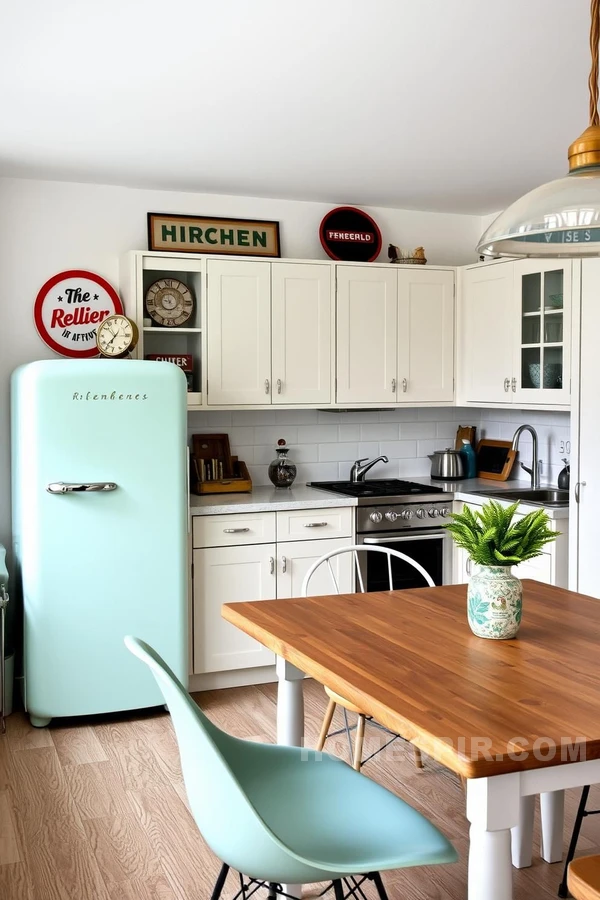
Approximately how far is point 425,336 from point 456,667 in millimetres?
3303

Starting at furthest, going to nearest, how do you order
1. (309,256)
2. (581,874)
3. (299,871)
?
Result: 1. (309,256)
2. (299,871)
3. (581,874)

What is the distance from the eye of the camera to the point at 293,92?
319 centimetres

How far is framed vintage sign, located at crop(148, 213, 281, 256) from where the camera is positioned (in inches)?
184

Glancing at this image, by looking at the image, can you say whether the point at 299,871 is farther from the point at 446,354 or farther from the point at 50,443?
the point at 446,354

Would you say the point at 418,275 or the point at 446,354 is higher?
the point at 418,275

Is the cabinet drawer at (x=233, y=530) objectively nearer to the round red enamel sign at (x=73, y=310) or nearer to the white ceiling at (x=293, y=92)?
the round red enamel sign at (x=73, y=310)

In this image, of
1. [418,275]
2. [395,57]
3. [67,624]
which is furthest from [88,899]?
[418,275]

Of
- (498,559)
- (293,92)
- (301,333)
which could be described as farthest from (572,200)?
(301,333)


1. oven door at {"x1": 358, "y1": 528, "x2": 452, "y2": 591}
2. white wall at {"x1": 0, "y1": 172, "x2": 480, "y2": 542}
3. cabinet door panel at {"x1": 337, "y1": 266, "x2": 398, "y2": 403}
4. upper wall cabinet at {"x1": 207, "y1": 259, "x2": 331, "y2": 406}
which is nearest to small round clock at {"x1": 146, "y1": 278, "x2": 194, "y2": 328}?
upper wall cabinet at {"x1": 207, "y1": 259, "x2": 331, "y2": 406}

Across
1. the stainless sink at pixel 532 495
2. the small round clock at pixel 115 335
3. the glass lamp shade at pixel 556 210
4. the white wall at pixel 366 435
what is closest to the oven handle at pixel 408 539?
the stainless sink at pixel 532 495

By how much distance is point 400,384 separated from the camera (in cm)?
506

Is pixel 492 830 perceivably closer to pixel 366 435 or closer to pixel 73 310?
pixel 73 310

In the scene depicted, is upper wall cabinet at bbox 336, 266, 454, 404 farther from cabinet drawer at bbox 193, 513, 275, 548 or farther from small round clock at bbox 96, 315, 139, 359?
small round clock at bbox 96, 315, 139, 359

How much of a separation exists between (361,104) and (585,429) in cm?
180
